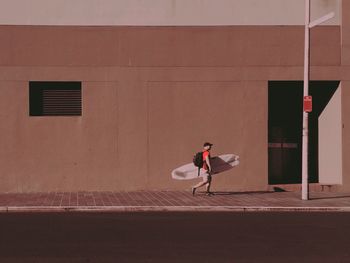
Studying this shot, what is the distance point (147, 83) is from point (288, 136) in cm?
576

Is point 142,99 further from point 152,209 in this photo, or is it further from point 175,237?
point 175,237

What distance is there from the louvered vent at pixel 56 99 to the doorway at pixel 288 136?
691 cm

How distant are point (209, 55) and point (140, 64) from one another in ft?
7.62

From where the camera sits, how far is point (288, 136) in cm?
2170

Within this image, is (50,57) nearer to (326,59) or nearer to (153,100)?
(153,100)

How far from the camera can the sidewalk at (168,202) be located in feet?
50.1

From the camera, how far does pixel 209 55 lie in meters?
19.8

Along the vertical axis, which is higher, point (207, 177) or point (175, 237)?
point (207, 177)
